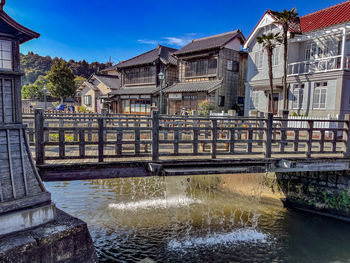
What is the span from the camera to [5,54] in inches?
245

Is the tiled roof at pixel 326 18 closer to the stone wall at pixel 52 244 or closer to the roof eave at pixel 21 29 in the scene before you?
the roof eave at pixel 21 29

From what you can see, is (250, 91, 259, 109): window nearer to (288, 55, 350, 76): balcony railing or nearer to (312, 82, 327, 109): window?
(288, 55, 350, 76): balcony railing

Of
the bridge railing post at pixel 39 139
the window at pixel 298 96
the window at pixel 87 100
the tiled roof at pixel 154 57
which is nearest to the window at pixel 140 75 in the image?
the tiled roof at pixel 154 57

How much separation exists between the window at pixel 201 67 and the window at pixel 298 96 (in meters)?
9.42

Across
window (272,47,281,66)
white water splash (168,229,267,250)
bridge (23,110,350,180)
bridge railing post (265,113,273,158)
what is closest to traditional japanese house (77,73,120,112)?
window (272,47,281,66)

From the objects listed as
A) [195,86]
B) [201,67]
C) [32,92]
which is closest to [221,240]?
[195,86]

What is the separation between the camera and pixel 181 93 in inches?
1204

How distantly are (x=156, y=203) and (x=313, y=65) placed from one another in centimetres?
1794

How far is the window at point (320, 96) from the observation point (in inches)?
815

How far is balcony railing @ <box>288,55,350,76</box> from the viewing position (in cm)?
2031

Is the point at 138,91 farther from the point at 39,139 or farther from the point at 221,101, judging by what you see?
the point at 39,139

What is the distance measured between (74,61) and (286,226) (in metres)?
86.2

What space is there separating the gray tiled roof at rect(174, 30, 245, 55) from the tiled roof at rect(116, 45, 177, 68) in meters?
2.79

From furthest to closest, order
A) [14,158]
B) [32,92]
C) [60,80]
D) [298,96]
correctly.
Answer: [32,92]
[60,80]
[298,96]
[14,158]
